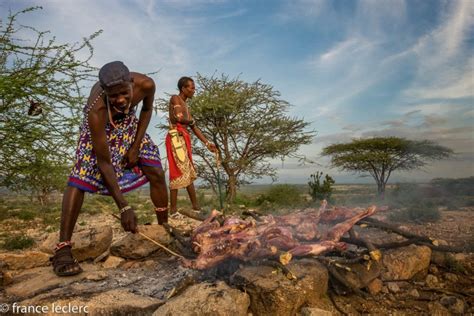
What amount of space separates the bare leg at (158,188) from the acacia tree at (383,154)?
18.2m

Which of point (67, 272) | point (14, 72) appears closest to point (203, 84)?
point (14, 72)

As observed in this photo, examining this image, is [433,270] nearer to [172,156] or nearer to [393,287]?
[393,287]

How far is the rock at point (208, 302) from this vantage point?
2020 millimetres

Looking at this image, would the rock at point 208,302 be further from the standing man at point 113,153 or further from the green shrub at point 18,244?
the green shrub at point 18,244

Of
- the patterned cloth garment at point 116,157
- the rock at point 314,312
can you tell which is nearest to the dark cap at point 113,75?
the patterned cloth garment at point 116,157

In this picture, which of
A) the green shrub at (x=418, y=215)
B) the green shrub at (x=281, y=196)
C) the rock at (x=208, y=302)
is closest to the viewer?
the rock at (x=208, y=302)

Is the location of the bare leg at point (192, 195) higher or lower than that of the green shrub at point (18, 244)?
higher

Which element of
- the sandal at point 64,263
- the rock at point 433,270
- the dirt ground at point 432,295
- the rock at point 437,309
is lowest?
the rock at point 437,309

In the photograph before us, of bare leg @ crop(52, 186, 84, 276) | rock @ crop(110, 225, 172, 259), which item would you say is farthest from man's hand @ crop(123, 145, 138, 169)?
rock @ crop(110, 225, 172, 259)

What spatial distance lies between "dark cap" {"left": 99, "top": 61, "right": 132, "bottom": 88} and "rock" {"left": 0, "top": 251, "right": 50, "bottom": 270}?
6.29ft

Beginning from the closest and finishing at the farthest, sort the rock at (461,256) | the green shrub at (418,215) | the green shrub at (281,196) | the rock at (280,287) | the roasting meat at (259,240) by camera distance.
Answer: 1. the rock at (280,287)
2. the roasting meat at (259,240)
3. the rock at (461,256)
4. the green shrub at (418,215)
5. the green shrub at (281,196)

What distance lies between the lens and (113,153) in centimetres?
313

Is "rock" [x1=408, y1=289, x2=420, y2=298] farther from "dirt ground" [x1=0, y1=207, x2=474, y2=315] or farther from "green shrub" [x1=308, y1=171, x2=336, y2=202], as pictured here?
"green shrub" [x1=308, y1=171, x2=336, y2=202]

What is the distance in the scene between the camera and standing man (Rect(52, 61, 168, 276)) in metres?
2.64
